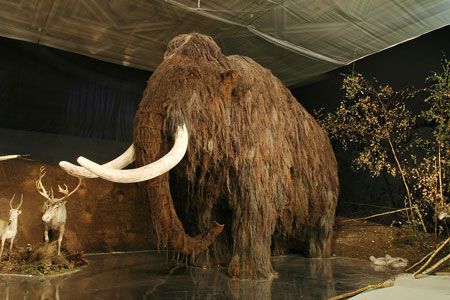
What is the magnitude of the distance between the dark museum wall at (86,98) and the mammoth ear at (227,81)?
88.5 inches

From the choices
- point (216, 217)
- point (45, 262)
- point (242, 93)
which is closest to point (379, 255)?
point (216, 217)

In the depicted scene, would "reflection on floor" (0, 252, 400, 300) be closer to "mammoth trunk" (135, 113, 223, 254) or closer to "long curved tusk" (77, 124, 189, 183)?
"mammoth trunk" (135, 113, 223, 254)

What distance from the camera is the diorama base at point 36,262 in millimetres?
2867

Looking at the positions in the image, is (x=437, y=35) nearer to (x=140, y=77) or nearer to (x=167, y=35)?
(x=167, y=35)

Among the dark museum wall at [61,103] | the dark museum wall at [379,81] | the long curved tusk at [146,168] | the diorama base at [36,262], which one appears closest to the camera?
the long curved tusk at [146,168]

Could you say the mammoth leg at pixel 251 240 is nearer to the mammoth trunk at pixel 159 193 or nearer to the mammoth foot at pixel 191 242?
the mammoth foot at pixel 191 242

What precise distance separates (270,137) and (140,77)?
8.66 ft

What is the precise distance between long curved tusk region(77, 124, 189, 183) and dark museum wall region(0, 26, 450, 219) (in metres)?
2.36

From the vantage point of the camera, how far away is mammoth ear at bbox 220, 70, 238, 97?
116 inches

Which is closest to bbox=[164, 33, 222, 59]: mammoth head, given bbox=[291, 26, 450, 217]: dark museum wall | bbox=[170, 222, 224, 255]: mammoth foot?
bbox=[170, 222, 224, 255]: mammoth foot

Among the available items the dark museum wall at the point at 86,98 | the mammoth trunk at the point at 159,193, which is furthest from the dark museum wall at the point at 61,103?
the mammoth trunk at the point at 159,193

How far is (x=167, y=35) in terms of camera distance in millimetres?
4465

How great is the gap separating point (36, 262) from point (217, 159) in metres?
1.54

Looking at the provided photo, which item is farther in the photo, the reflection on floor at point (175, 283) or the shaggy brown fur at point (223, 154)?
the shaggy brown fur at point (223, 154)
